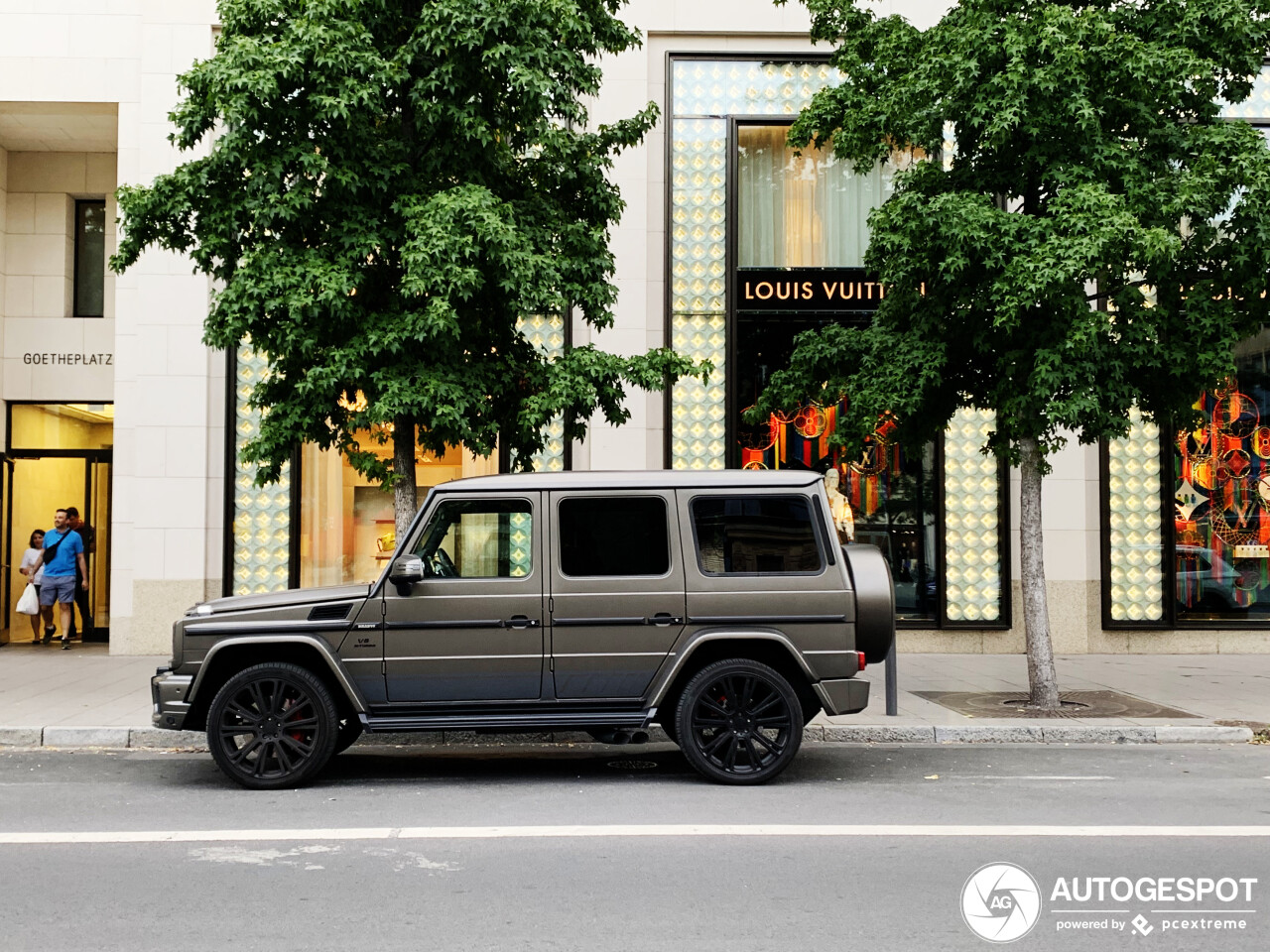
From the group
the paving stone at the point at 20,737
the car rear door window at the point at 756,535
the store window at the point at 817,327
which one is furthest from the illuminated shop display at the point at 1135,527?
the paving stone at the point at 20,737

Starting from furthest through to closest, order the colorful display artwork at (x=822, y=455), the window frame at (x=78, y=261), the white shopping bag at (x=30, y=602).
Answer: the window frame at (x=78, y=261)
the white shopping bag at (x=30, y=602)
the colorful display artwork at (x=822, y=455)

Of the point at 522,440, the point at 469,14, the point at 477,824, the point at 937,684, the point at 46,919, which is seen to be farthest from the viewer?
the point at 937,684

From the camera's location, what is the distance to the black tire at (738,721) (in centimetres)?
735

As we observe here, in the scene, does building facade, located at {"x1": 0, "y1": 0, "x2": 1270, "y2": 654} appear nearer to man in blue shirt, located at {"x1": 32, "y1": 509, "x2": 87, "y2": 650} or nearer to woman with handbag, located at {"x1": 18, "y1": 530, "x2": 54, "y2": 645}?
man in blue shirt, located at {"x1": 32, "y1": 509, "x2": 87, "y2": 650}

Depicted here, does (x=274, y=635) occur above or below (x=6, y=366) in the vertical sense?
below

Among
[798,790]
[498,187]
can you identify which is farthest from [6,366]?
[798,790]

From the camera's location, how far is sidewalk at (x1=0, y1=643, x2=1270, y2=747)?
9.21 m

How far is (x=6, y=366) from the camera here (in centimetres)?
1545

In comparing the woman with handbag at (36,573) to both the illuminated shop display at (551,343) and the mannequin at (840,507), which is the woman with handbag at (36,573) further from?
the mannequin at (840,507)

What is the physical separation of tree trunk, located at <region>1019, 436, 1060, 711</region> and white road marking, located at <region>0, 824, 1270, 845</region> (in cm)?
399

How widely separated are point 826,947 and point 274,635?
4275mm

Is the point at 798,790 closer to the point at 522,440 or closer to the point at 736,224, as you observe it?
the point at 522,440

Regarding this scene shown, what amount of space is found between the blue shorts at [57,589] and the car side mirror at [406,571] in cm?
988

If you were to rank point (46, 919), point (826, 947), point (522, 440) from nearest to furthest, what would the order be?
point (826, 947) → point (46, 919) → point (522, 440)
